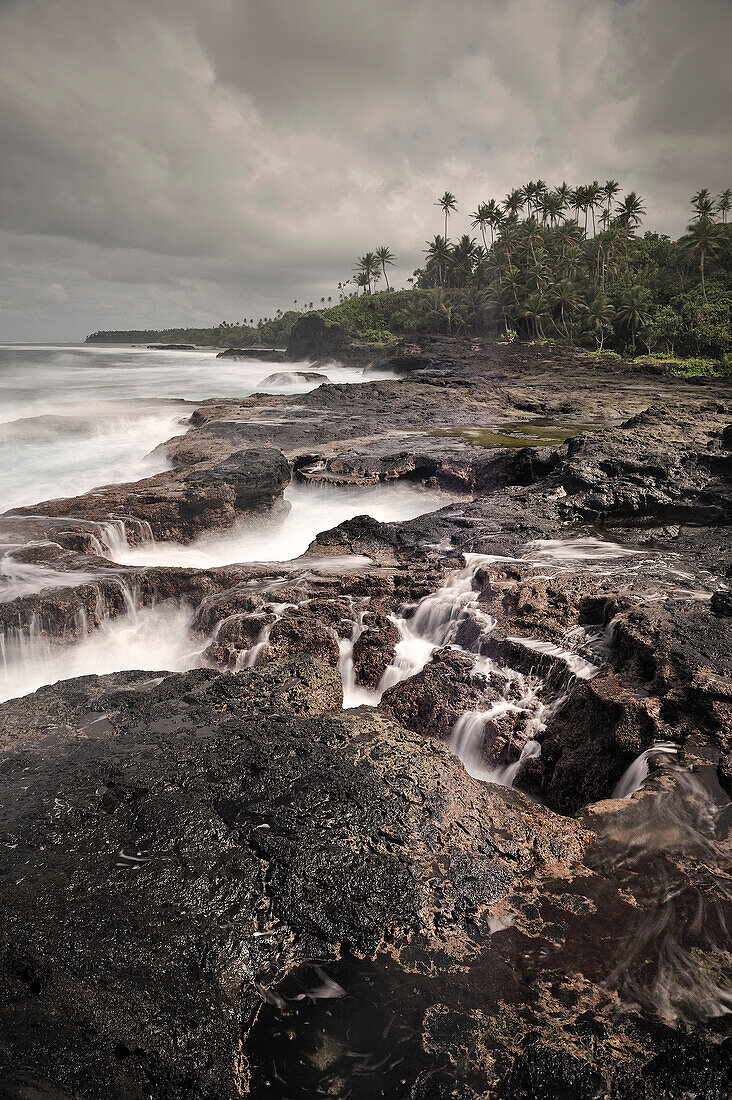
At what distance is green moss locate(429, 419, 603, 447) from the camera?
52.1 ft

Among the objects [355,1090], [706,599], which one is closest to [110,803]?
[355,1090]

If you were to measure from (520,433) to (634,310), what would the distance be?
35.4 m

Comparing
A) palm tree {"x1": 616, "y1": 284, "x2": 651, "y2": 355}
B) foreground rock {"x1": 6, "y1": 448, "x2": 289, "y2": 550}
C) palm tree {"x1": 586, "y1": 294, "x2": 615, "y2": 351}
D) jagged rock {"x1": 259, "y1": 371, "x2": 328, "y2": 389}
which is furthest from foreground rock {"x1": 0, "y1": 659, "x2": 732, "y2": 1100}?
palm tree {"x1": 616, "y1": 284, "x2": 651, "y2": 355}

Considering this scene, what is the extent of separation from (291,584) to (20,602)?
3.46m

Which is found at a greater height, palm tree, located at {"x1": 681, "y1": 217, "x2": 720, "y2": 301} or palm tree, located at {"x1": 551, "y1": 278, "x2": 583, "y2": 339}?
palm tree, located at {"x1": 681, "y1": 217, "x2": 720, "y2": 301}

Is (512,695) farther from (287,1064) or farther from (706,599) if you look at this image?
(287,1064)

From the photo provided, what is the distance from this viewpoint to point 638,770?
4281 millimetres

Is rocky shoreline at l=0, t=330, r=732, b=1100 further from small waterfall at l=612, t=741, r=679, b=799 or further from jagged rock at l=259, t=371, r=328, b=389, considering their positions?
jagged rock at l=259, t=371, r=328, b=389

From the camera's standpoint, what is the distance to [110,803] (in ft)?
12.9

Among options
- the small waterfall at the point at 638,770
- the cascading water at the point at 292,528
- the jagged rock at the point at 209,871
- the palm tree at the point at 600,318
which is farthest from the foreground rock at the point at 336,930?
the palm tree at the point at 600,318

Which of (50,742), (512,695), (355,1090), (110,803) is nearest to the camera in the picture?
(355,1090)

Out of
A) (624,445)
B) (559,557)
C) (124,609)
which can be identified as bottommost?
(124,609)

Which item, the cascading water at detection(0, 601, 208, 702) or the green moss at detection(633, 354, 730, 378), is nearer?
the cascading water at detection(0, 601, 208, 702)

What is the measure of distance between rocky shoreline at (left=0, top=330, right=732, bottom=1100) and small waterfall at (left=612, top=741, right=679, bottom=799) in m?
0.02
